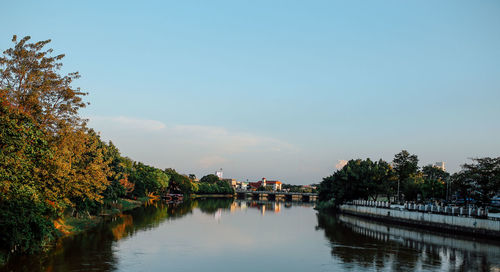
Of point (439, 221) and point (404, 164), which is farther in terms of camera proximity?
point (404, 164)

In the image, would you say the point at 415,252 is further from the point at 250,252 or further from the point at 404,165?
the point at 404,165

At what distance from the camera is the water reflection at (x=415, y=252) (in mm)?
33406

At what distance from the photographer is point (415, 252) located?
40625 millimetres

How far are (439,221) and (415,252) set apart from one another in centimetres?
2236

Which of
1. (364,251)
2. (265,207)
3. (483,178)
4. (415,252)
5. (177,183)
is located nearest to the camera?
(364,251)

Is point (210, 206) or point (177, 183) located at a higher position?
point (177, 183)

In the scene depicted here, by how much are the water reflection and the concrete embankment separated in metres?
2.31

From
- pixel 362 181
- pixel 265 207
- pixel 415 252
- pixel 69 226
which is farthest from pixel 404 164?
pixel 69 226

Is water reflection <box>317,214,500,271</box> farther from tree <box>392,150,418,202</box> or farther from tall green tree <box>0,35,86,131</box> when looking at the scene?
tree <box>392,150,418,202</box>

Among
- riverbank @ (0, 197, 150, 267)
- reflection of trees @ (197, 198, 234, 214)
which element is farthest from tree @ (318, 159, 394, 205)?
riverbank @ (0, 197, 150, 267)

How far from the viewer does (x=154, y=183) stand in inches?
4688

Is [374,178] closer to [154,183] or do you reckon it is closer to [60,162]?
[154,183]

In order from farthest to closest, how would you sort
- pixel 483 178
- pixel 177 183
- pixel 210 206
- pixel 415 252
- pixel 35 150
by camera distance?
pixel 177 183, pixel 210 206, pixel 483 178, pixel 415 252, pixel 35 150

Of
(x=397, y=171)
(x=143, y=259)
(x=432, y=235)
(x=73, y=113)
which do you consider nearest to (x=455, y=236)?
(x=432, y=235)
